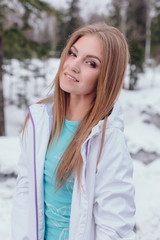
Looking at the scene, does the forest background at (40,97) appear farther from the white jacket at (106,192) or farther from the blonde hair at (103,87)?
the white jacket at (106,192)

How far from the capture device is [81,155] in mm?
1161

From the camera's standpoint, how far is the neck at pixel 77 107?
1377 mm

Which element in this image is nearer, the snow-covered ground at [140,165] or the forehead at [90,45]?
the forehead at [90,45]

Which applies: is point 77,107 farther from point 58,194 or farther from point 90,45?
point 58,194

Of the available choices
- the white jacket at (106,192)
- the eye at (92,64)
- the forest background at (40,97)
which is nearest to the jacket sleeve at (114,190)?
the white jacket at (106,192)

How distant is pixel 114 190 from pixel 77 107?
57cm

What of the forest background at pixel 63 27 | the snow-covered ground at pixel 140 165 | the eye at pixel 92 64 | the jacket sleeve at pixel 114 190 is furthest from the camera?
the forest background at pixel 63 27

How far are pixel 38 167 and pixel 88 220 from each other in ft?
1.33

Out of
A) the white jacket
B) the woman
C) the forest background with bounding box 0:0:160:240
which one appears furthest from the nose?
the forest background with bounding box 0:0:160:240

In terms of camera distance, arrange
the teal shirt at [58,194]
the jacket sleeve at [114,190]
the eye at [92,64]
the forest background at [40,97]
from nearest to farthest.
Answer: the jacket sleeve at [114,190], the eye at [92,64], the teal shirt at [58,194], the forest background at [40,97]

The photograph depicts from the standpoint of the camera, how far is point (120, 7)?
1717 cm

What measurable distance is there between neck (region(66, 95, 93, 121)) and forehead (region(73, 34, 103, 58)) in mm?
294

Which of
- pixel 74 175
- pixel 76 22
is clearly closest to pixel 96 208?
pixel 74 175

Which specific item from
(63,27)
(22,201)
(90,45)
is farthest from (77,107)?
(63,27)
